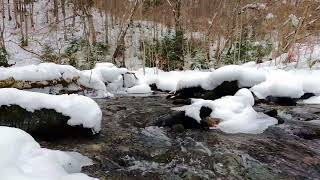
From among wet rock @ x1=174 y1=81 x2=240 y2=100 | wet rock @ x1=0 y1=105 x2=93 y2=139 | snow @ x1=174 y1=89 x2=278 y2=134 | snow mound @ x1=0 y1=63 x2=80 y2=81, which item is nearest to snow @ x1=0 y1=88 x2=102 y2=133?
wet rock @ x1=0 y1=105 x2=93 y2=139

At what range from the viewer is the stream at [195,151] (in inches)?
152

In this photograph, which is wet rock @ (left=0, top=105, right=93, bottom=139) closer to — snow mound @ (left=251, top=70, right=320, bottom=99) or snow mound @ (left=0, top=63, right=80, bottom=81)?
snow mound @ (left=0, top=63, right=80, bottom=81)

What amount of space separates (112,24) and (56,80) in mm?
15785

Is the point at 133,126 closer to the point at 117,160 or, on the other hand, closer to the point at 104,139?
the point at 104,139

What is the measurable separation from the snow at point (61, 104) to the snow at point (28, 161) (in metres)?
1.13

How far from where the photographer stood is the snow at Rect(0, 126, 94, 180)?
9.24ft

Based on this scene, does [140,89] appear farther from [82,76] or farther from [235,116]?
[235,116]

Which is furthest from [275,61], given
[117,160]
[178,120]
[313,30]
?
[117,160]

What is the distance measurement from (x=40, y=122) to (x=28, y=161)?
1.65 m

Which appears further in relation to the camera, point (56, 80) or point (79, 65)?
point (79, 65)

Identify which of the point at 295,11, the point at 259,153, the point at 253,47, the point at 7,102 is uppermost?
the point at 295,11

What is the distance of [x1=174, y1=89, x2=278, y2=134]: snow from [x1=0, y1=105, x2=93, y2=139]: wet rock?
6.04 feet

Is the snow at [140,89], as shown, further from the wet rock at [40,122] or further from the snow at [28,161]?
the snow at [28,161]

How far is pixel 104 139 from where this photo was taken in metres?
4.81
